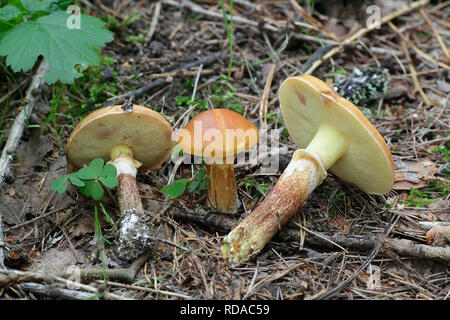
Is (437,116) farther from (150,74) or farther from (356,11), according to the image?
(150,74)

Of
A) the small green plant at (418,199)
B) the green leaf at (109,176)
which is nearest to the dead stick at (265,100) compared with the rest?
the small green plant at (418,199)

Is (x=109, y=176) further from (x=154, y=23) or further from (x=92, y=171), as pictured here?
(x=154, y=23)

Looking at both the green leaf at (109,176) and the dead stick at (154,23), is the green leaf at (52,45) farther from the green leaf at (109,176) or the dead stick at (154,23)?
the dead stick at (154,23)

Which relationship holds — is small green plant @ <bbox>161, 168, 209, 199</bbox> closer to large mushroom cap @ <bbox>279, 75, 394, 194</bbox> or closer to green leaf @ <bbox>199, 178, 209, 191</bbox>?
green leaf @ <bbox>199, 178, 209, 191</bbox>

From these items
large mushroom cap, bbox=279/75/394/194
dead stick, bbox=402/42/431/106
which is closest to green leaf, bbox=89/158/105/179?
large mushroom cap, bbox=279/75/394/194

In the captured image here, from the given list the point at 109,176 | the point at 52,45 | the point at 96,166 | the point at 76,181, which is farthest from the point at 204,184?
the point at 52,45

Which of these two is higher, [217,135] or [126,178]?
[217,135]
